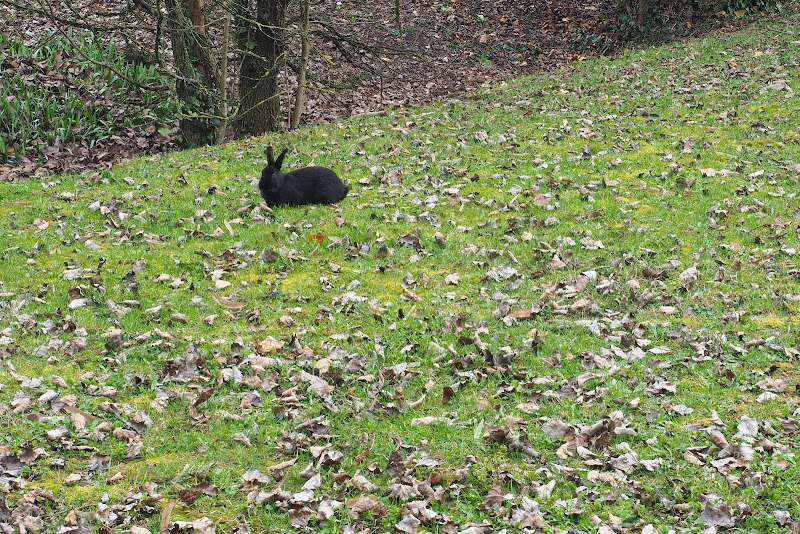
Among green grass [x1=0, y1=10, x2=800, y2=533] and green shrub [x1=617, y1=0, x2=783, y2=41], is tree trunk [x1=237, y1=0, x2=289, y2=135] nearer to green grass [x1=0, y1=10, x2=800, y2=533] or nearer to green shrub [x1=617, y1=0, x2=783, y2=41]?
green grass [x1=0, y1=10, x2=800, y2=533]

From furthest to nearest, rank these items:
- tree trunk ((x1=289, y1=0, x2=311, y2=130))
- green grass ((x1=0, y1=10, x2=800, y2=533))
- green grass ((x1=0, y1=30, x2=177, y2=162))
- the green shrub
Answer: the green shrub → green grass ((x1=0, y1=30, x2=177, y2=162)) → tree trunk ((x1=289, y1=0, x2=311, y2=130)) → green grass ((x1=0, y1=10, x2=800, y2=533))

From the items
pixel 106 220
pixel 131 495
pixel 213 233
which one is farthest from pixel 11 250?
pixel 131 495

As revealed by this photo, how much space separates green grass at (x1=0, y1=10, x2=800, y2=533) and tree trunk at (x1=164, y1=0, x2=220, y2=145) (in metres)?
2.75

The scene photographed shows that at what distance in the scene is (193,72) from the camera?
13.3m

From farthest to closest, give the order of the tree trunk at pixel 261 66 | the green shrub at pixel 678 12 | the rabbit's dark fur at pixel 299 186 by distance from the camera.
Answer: the green shrub at pixel 678 12, the tree trunk at pixel 261 66, the rabbit's dark fur at pixel 299 186

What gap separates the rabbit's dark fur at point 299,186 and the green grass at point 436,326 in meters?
0.22

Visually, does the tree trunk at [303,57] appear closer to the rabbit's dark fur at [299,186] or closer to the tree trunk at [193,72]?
the tree trunk at [193,72]

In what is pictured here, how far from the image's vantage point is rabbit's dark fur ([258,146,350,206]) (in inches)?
339

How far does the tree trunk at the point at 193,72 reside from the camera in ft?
42.5

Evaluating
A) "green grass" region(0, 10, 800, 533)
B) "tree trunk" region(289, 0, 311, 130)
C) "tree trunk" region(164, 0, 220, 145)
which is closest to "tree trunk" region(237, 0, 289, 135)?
"tree trunk" region(289, 0, 311, 130)

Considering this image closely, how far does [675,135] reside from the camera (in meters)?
10.6

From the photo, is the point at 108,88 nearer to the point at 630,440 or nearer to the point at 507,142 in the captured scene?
the point at 507,142

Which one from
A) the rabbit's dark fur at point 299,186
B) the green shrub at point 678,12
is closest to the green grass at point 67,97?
the rabbit's dark fur at point 299,186

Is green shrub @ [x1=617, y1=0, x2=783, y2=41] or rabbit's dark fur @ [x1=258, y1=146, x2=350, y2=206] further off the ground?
green shrub @ [x1=617, y1=0, x2=783, y2=41]
